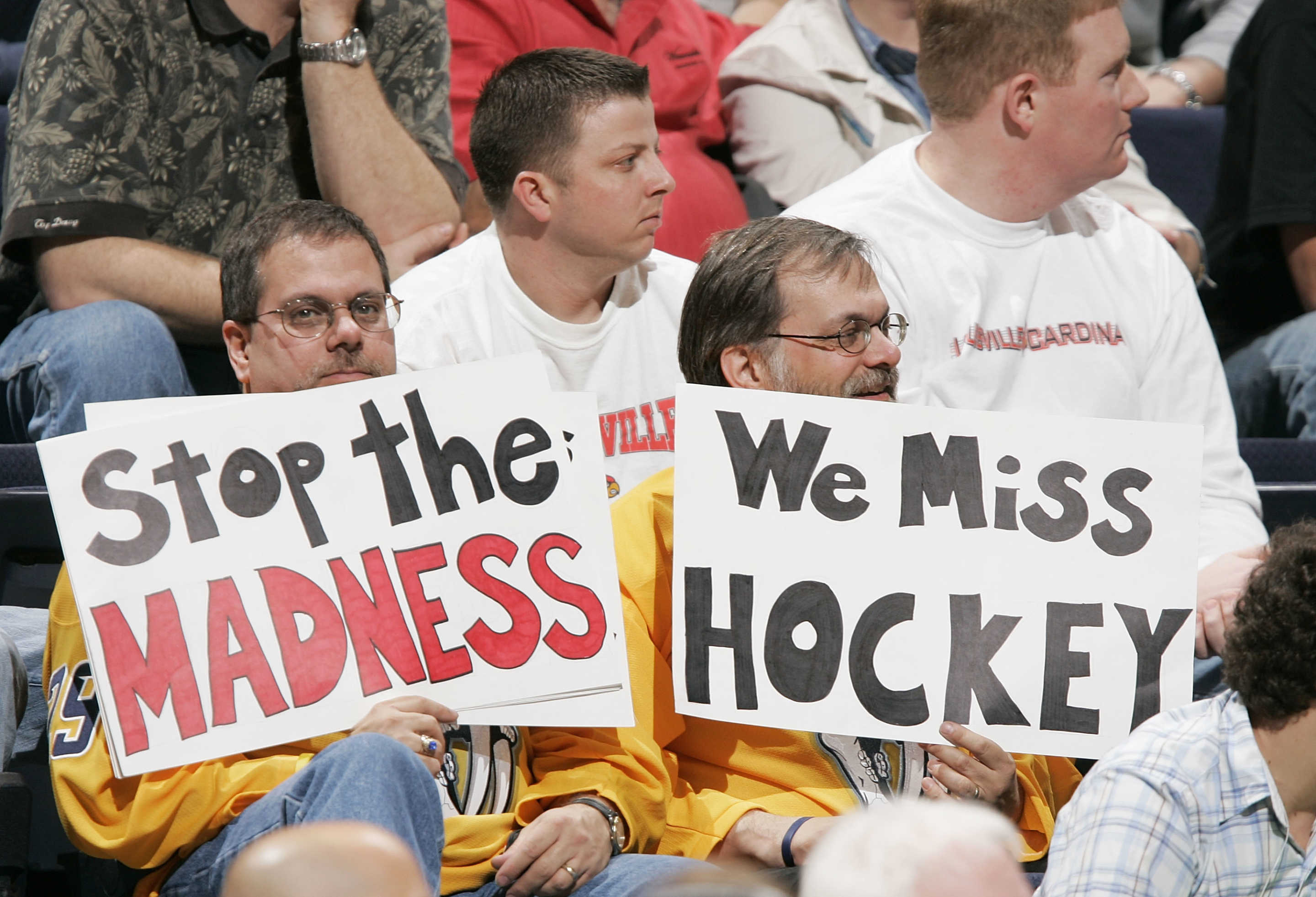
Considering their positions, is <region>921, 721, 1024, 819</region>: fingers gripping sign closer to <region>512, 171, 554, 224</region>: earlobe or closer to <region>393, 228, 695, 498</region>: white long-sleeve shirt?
<region>393, 228, 695, 498</region>: white long-sleeve shirt

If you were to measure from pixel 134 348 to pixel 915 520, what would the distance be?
1.58 m

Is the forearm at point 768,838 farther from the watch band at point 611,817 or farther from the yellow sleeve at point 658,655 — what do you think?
the watch band at point 611,817

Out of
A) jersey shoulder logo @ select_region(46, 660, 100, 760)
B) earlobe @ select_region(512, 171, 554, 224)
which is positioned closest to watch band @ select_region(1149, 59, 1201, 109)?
earlobe @ select_region(512, 171, 554, 224)

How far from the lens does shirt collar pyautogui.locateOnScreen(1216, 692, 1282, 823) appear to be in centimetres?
177

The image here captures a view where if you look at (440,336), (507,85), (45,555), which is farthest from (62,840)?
(507,85)

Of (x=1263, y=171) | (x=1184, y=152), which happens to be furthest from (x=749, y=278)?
(x=1184, y=152)

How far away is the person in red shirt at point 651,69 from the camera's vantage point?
402 centimetres

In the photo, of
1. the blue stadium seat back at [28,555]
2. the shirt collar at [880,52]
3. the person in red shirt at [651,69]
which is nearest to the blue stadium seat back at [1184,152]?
the shirt collar at [880,52]

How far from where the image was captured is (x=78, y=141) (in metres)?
3.21

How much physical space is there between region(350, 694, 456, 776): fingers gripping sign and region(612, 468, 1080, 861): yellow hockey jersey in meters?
0.33

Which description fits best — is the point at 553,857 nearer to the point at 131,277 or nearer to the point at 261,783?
the point at 261,783

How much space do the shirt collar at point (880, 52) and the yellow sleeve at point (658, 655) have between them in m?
2.25

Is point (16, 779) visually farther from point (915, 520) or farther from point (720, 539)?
point (915, 520)

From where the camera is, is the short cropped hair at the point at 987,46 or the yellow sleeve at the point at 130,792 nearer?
the yellow sleeve at the point at 130,792
